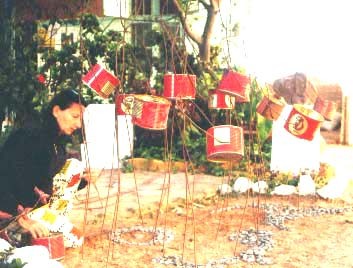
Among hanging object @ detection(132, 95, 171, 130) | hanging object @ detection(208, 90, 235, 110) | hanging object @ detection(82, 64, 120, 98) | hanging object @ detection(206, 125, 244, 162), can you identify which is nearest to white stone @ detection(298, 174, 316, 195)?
hanging object @ detection(208, 90, 235, 110)

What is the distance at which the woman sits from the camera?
3.18 meters

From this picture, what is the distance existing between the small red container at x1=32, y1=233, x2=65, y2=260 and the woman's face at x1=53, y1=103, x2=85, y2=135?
67 centimetres

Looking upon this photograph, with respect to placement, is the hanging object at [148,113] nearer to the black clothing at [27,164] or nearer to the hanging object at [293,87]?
the black clothing at [27,164]

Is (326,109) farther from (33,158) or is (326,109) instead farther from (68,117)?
(33,158)

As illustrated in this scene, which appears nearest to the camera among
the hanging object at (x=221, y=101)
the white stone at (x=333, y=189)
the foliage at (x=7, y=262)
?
the foliage at (x=7, y=262)

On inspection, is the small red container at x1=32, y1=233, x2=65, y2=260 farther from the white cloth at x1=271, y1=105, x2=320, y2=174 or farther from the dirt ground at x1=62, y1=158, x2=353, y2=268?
the white cloth at x1=271, y1=105, x2=320, y2=174

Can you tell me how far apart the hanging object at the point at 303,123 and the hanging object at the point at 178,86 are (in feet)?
2.73

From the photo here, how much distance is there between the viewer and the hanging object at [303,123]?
10.7ft

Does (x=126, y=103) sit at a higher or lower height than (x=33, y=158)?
higher

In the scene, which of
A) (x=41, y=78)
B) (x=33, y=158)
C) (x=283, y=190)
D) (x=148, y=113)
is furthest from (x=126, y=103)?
(x=41, y=78)

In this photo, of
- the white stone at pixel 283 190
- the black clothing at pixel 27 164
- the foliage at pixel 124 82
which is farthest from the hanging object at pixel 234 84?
the foliage at pixel 124 82

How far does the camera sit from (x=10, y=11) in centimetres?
593

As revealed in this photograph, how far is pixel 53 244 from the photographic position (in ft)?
9.34

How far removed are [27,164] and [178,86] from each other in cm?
111
